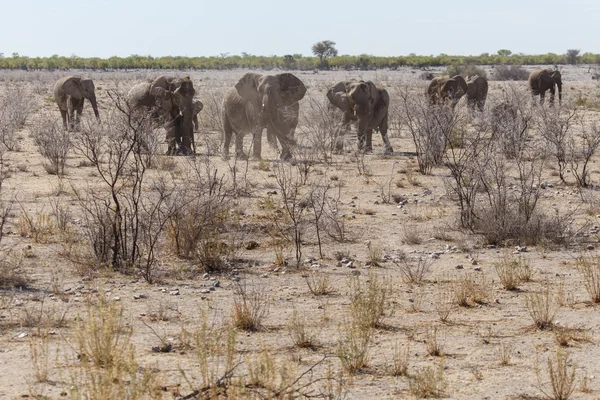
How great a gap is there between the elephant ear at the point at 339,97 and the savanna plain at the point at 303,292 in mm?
5156

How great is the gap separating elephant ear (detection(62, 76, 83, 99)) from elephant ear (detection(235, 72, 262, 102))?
6.91 metres

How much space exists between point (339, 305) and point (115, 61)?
7924 centimetres

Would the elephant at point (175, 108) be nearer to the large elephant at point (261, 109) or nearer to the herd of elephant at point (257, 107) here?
the herd of elephant at point (257, 107)

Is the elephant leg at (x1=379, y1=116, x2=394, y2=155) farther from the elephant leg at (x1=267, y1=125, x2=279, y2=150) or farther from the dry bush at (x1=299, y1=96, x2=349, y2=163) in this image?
the elephant leg at (x1=267, y1=125, x2=279, y2=150)

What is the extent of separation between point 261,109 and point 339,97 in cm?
243

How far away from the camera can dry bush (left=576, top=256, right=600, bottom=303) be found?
8.94m

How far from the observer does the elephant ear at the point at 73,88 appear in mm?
25141

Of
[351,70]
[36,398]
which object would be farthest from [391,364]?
[351,70]

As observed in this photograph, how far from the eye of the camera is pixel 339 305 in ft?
29.2

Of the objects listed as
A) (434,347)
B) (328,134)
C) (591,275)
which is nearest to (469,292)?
(591,275)

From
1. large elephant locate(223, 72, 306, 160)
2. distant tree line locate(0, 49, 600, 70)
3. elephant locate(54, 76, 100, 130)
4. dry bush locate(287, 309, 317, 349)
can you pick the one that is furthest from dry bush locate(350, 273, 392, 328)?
distant tree line locate(0, 49, 600, 70)

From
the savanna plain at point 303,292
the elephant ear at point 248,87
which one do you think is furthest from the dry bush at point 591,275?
the elephant ear at point 248,87

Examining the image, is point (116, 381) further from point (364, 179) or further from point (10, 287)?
point (364, 179)

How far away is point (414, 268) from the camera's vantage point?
33.6 ft
